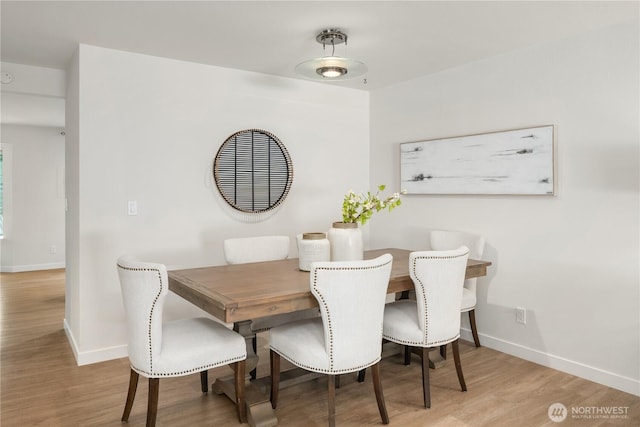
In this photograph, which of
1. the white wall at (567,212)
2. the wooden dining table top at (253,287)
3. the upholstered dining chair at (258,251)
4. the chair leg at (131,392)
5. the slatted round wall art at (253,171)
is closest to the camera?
the wooden dining table top at (253,287)

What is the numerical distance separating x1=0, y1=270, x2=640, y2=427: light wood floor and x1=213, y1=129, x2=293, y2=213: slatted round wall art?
4.34ft

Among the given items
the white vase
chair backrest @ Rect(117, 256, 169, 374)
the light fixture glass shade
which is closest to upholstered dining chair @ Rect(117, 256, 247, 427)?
Answer: chair backrest @ Rect(117, 256, 169, 374)

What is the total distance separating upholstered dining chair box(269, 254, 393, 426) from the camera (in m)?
2.15

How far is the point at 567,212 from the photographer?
122 inches

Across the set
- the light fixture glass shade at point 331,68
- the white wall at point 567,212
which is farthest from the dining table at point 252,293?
the light fixture glass shade at point 331,68

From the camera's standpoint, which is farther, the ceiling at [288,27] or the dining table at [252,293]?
the ceiling at [288,27]

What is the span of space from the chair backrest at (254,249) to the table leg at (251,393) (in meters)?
0.72

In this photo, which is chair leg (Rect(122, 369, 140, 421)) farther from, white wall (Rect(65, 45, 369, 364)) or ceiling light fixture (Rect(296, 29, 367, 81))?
ceiling light fixture (Rect(296, 29, 367, 81))

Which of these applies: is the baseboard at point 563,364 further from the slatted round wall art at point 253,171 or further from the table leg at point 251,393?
the slatted round wall art at point 253,171

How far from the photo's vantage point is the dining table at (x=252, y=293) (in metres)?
2.12

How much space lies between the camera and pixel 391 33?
301 centimetres

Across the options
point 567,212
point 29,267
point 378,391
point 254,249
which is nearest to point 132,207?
point 254,249

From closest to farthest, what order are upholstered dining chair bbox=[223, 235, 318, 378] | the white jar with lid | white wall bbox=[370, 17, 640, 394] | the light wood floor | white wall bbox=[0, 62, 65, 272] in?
the light wood floor, the white jar with lid, white wall bbox=[370, 17, 640, 394], upholstered dining chair bbox=[223, 235, 318, 378], white wall bbox=[0, 62, 65, 272]

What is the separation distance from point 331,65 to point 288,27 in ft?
1.39
